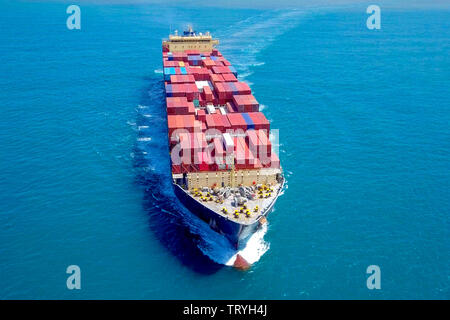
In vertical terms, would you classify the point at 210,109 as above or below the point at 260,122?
above

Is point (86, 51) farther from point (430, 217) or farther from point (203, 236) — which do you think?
point (430, 217)

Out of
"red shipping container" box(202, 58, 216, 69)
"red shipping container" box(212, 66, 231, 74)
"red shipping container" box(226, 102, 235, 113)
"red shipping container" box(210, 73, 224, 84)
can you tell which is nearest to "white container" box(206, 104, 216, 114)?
"red shipping container" box(226, 102, 235, 113)

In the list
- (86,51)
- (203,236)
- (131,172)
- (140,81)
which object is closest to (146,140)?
(131,172)

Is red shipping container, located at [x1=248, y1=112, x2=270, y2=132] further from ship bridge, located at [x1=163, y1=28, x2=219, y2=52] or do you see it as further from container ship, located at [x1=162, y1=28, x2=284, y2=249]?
ship bridge, located at [x1=163, y1=28, x2=219, y2=52]

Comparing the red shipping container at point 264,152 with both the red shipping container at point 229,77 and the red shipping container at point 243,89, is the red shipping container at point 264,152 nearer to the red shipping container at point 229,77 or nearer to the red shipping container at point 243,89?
the red shipping container at point 243,89

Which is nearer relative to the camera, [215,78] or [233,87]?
[233,87]

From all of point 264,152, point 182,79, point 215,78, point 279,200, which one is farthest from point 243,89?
point 279,200

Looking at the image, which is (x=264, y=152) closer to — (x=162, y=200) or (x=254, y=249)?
(x=254, y=249)
